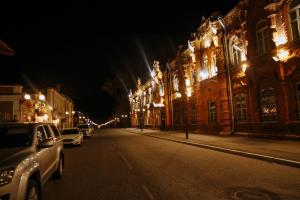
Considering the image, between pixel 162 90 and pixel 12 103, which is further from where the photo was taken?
pixel 162 90

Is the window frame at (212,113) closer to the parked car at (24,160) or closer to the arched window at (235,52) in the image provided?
the arched window at (235,52)

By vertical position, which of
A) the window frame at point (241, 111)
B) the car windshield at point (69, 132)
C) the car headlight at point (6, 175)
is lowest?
the car headlight at point (6, 175)

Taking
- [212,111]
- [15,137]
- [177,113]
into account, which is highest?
[177,113]

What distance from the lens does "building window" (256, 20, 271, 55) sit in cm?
2080

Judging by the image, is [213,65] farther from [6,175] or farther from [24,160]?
[6,175]

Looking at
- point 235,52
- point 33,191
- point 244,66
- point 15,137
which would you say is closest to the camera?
point 33,191

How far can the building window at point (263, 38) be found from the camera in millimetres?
20797

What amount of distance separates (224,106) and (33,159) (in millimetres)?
22327

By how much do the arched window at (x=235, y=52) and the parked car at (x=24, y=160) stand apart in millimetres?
19759

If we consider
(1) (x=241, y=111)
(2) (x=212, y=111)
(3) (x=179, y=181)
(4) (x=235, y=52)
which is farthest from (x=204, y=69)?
(3) (x=179, y=181)

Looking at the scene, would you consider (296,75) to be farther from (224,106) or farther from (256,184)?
(256,184)

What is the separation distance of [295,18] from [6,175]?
19.2 m

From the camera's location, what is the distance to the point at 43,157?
21.8 ft

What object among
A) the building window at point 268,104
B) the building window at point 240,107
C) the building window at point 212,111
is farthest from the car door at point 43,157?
the building window at point 212,111
